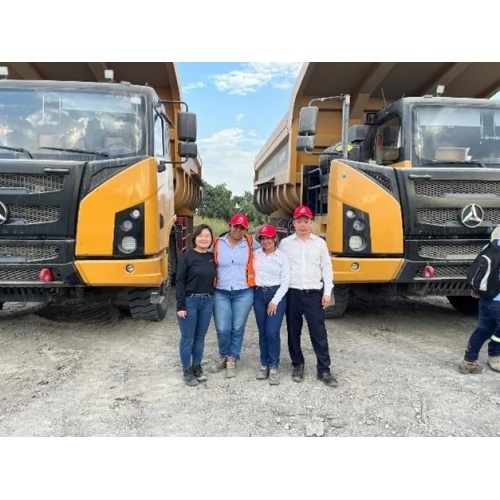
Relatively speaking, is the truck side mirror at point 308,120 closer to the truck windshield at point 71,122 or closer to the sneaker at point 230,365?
the truck windshield at point 71,122

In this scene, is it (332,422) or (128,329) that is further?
(128,329)

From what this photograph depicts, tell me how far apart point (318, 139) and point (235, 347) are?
13.2 ft

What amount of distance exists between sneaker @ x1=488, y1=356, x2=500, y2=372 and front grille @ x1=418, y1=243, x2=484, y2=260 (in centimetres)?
116

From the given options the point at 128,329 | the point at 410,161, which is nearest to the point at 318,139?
the point at 410,161

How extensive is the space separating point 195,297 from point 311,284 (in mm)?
888

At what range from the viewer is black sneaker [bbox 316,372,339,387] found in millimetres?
3535

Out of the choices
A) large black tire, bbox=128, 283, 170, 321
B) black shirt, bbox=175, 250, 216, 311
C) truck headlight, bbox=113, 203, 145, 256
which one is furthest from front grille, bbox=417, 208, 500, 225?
large black tire, bbox=128, 283, 170, 321

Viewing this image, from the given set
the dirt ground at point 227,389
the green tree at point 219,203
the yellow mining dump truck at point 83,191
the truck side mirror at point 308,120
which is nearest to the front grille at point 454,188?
the truck side mirror at point 308,120

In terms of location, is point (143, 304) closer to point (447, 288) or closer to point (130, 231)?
point (130, 231)

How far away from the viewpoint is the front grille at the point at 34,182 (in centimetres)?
412

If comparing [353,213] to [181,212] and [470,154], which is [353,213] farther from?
[181,212]

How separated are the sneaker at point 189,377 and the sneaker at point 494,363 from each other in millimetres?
2432

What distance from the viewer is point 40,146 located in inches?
178

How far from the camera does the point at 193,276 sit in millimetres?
3543
